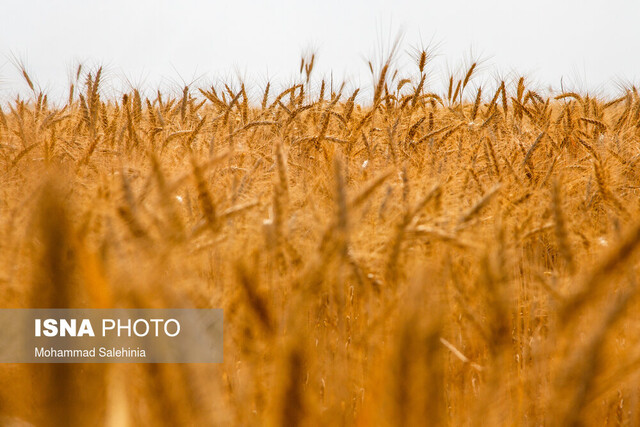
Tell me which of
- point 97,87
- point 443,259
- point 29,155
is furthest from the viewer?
point 97,87

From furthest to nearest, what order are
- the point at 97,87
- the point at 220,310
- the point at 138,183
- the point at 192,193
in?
the point at 97,87 < the point at 192,193 < the point at 138,183 < the point at 220,310

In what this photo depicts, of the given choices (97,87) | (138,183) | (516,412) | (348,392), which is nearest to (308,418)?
(348,392)

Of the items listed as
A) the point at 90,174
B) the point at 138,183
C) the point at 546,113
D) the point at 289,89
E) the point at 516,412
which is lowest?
the point at 516,412

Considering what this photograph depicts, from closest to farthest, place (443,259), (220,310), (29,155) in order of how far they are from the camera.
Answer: (220,310)
(443,259)
(29,155)

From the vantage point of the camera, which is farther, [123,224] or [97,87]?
[97,87]

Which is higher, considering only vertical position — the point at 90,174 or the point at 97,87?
the point at 97,87

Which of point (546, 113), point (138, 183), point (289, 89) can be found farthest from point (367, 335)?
point (546, 113)

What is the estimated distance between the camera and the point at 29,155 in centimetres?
135

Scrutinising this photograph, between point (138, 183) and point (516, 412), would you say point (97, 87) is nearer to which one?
point (138, 183)

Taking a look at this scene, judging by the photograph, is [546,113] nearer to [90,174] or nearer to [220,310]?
[90,174]

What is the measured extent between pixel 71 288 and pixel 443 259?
19.0 inches

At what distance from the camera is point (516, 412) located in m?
0.84

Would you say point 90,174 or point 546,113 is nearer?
point 90,174

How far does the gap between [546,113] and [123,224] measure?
10.1 ft
